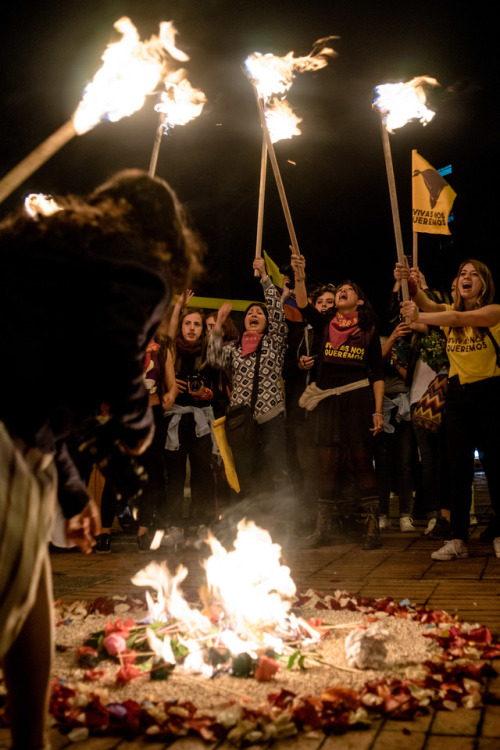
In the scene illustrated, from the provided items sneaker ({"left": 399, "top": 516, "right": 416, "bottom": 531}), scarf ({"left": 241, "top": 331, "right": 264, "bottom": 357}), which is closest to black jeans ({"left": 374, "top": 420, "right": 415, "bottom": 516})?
sneaker ({"left": 399, "top": 516, "right": 416, "bottom": 531})

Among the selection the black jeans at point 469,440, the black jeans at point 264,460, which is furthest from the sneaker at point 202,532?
the black jeans at point 469,440

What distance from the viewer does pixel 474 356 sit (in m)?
5.42

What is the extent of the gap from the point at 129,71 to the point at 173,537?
165 inches

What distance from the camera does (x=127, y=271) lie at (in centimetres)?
181

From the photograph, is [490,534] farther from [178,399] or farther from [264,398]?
→ [178,399]

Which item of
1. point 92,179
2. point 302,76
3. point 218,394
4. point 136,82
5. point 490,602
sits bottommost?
point 490,602

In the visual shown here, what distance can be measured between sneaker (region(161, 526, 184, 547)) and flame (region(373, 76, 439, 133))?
4023 mm

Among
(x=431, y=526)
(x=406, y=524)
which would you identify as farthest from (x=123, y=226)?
(x=406, y=524)

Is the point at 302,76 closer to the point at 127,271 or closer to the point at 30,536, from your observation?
the point at 127,271

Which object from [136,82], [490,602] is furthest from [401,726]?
[136,82]

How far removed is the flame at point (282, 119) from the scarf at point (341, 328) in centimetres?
177

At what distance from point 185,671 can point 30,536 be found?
1.51 metres

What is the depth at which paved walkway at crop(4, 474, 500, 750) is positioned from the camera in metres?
2.21

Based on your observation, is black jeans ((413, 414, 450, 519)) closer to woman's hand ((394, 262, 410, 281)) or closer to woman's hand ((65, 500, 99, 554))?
woman's hand ((394, 262, 410, 281))
